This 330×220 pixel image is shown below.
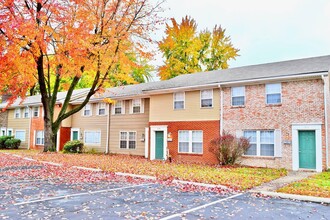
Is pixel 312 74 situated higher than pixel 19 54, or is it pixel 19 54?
pixel 19 54

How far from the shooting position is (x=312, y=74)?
1466 cm

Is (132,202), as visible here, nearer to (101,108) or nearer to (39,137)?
(101,108)

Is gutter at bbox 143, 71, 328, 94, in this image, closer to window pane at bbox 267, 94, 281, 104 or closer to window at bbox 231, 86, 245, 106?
window at bbox 231, 86, 245, 106

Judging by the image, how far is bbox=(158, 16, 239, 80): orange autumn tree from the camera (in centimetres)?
3912

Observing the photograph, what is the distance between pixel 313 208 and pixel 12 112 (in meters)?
36.6

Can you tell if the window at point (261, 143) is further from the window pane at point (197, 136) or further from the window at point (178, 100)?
the window at point (178, 100)

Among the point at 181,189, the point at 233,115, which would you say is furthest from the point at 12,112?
the point at 181,189

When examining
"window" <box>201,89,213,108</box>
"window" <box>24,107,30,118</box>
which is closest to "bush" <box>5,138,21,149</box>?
"window" <box>24,107,30,118</box>

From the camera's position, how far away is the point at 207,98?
62.5ft

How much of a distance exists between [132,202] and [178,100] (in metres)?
13.2

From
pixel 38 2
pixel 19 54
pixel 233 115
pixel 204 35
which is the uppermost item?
pixel 204 35

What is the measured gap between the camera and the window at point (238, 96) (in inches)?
690

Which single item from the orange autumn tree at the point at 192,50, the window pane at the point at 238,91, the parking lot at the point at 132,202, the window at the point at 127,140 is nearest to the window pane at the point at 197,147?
the window pane at the point at 238,91

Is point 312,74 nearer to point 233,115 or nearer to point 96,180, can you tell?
point 233,115
